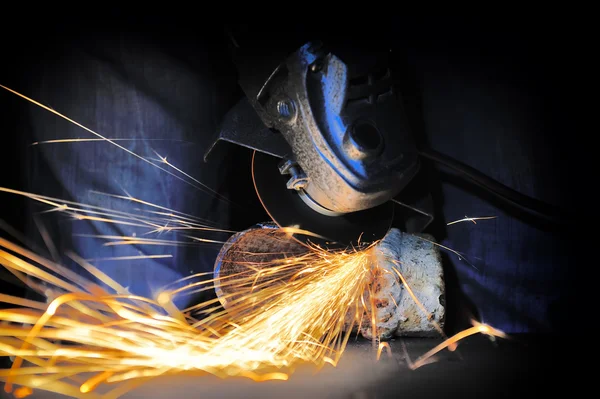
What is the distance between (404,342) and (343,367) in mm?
242

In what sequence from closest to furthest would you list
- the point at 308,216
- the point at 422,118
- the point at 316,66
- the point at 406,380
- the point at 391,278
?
1. the point at 316,66
2. the point at 406,380
3. the point at 308,216
4. the point at 391,278
5. the point at 422,118

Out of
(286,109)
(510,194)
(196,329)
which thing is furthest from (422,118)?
(196,329)

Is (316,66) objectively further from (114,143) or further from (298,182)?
(114,143)

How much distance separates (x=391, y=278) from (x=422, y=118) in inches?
18.0

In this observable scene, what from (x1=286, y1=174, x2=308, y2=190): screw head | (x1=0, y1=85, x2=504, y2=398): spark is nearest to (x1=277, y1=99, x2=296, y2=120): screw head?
(x1=286, y1=174, x2=308, y2=190): screw head

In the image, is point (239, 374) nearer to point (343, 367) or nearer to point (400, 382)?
point (343, 367)

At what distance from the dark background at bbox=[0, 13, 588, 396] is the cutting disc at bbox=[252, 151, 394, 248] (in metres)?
0.26

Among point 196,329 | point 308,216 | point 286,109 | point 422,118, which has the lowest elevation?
point 196,329

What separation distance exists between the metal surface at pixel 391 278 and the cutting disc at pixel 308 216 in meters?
0.09

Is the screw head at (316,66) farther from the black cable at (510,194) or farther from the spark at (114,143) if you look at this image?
the spark at (114,143)

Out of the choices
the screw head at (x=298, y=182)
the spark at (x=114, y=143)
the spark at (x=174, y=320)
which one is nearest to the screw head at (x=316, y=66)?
the screw head at (x=298, y=182)

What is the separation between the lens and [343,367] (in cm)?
112

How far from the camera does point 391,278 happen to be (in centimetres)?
126

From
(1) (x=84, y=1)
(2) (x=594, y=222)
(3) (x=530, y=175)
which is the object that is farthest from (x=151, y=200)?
(2) (x=594, y=222)
